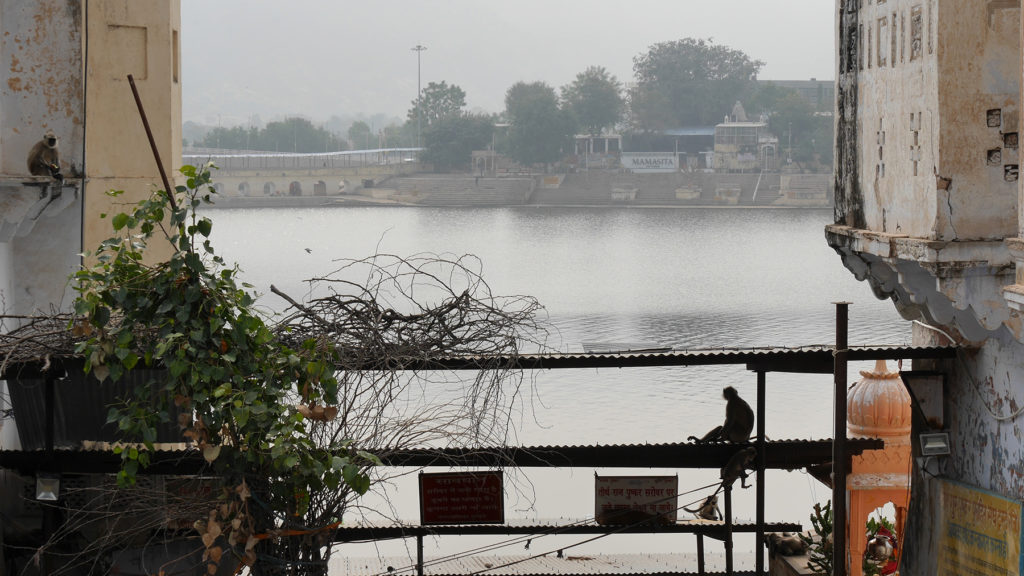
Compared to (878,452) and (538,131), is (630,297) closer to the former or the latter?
(878,452)

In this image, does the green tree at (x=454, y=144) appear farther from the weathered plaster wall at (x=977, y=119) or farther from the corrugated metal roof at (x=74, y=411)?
the weathered plaster wall at (x=977, y=119)

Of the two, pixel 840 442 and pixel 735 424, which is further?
pixel 735 424

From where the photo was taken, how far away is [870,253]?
6.19m

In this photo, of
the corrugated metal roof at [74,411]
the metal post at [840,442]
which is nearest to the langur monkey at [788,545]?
the metal post at [840,442]

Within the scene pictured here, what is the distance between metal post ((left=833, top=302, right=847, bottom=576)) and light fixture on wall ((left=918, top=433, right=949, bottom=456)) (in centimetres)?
41

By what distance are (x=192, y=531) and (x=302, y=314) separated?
103 centimetres

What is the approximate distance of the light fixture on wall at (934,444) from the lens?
223 inches

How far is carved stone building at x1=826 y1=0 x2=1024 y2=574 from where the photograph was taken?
17.2 ft

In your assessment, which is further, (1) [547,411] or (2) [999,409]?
(1) [547,411]

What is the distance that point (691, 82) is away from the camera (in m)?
91.3

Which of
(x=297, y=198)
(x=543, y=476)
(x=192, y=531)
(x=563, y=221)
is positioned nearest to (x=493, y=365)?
(x=192, y=531)

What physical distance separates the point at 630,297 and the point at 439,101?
51.1m

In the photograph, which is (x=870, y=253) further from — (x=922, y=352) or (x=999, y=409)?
(x=999, y=409)

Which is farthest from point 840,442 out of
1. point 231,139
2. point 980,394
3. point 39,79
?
point 231,139
